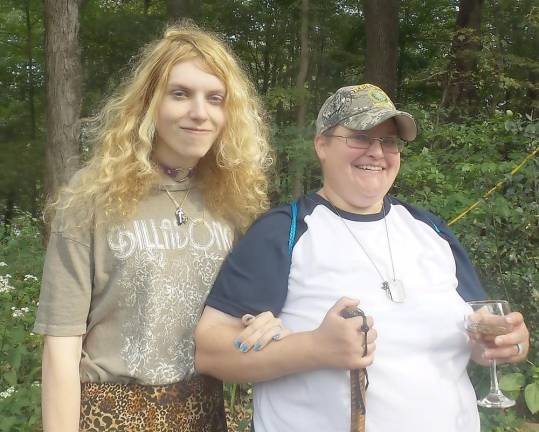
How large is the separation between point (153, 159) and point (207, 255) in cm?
35

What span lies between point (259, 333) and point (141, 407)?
454mm

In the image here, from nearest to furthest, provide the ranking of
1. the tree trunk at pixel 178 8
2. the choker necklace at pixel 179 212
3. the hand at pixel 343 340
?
the hand at pixel 343 340, the choker necklace at pixel 179 212, the tree trunk at pixel 178 8

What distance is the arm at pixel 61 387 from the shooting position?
185 centimetres

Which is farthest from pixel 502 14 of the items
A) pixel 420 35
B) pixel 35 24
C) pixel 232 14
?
pixel 35 24

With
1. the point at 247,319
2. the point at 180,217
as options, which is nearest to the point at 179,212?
the point at 180,217

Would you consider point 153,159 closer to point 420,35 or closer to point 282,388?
point 282,388

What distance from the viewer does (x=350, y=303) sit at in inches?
67.4

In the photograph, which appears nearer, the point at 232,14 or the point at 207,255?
the point at 207,255

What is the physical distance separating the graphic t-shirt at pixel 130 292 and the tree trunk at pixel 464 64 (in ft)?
37.6

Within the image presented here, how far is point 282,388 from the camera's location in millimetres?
1913

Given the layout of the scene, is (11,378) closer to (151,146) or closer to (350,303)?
(151,146)

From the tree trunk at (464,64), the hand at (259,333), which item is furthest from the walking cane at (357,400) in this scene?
the tree trunk at (464,64)

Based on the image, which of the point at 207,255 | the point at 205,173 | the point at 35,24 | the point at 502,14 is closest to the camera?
the point at 207,255

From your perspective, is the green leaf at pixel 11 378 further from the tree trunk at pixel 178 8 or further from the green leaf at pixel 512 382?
the tree trunk at pixel 178 8
